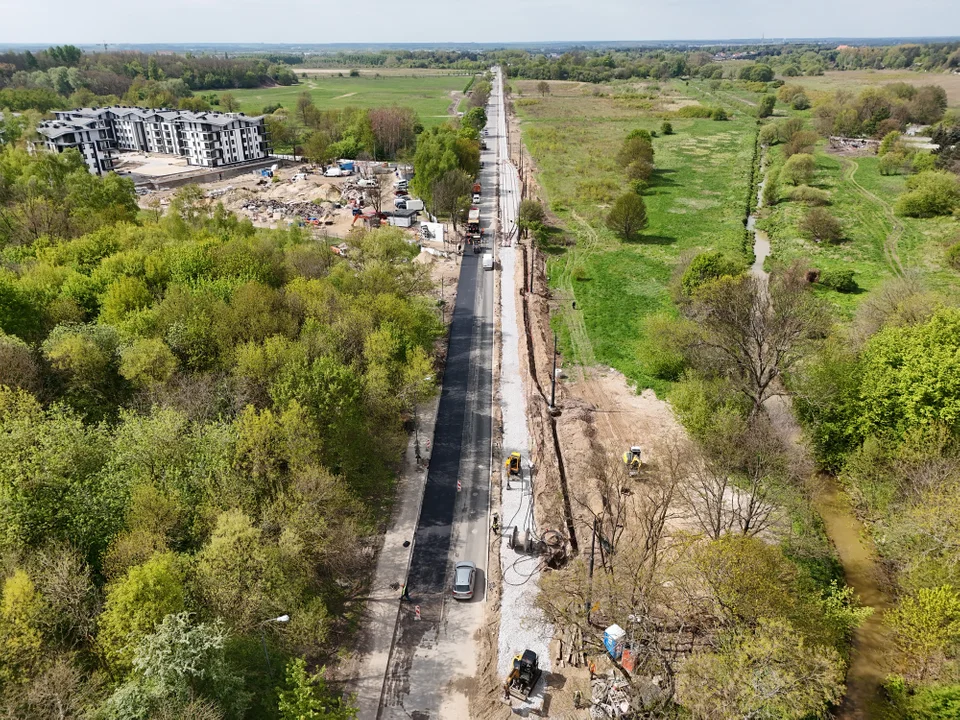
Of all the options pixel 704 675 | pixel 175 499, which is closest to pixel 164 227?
pixel 175 499

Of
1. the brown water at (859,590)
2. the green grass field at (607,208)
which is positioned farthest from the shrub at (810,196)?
the brown water at (859,590)

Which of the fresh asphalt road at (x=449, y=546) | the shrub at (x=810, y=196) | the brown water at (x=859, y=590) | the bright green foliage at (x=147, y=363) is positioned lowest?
the brown water at (x=859, y=590)

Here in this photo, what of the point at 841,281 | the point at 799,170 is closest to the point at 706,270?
the point at 841,281

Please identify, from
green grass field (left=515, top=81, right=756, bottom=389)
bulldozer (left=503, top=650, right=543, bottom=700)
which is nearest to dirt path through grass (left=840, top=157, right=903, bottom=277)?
green grass field (left=515, top=81, right=756, bottom=389)

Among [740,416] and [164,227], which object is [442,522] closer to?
[740,416]

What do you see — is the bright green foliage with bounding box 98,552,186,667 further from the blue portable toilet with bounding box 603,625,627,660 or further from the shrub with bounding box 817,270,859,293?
the shrub with bounding box 817,270,859,293

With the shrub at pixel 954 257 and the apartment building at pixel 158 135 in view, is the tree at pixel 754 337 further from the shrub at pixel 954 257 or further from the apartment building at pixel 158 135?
the apartment building at pixel 158 135
